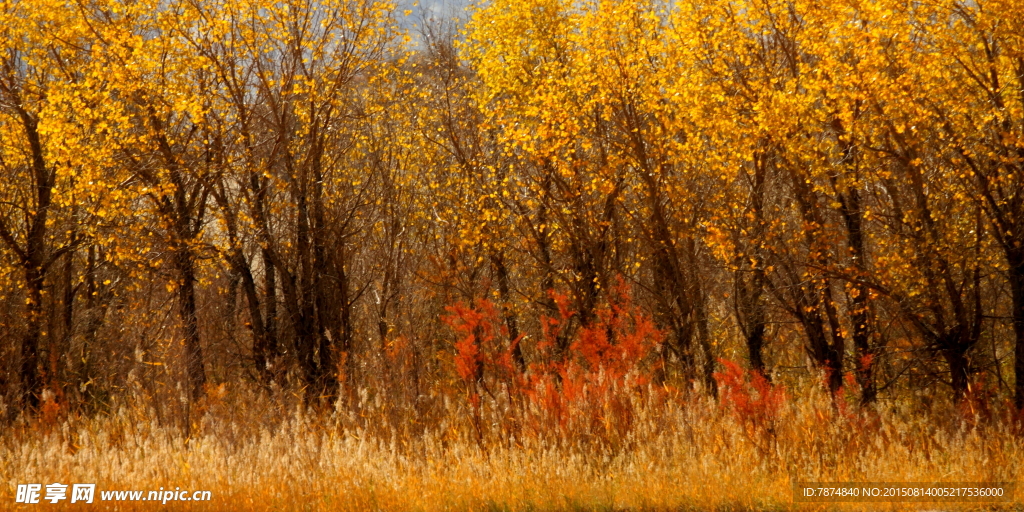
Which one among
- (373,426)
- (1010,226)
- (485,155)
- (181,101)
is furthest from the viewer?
(485,155)

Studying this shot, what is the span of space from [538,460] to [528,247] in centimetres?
726

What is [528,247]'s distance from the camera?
47.5 ft

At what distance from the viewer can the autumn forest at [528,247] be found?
794cm

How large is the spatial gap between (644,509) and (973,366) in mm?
6522

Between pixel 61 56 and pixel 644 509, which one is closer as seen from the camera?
pixel 644 509

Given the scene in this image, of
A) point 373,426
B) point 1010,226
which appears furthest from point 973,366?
point 373,426

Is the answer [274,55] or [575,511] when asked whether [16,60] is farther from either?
[575,511]

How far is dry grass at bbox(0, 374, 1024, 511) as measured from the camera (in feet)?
22.1

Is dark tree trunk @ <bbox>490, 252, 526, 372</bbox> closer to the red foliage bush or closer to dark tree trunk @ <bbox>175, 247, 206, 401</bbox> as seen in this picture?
dark tree trunk @ <bbox>175, 247, 206, 401</bbox>

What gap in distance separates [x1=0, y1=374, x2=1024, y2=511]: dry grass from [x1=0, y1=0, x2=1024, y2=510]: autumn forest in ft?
0.14

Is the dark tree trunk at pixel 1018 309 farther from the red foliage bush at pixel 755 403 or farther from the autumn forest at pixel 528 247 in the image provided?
the red foliage bush at pixel 755 403

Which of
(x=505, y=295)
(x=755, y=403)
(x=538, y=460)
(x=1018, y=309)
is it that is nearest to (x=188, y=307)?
(x=505, y=295)

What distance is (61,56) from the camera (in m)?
13.5

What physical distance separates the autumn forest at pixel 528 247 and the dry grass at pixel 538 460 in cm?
4
